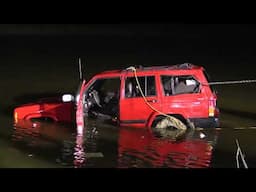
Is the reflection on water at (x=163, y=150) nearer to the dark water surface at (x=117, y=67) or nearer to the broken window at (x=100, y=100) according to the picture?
the dark water surface at (x=117, y=67)

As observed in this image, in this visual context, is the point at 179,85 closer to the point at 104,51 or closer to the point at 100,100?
the point at 100,100

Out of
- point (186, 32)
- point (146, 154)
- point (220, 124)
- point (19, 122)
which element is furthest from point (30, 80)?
point (186, 32)

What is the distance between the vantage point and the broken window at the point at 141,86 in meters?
14.5

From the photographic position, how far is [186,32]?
50562mm

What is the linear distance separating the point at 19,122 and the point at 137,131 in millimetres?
Answer: 3328

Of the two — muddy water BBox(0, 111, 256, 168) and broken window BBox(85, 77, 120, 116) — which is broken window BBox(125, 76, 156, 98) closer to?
broken window BBox(85, 77, 120, 116)

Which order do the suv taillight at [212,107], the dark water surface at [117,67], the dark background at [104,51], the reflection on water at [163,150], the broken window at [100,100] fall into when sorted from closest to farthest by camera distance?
the reflection on water at [163,150] < the dark water surface at [117,67] < the suv taillight at [212,107] < the broken window at [100,100] < the dark background at [104,51]

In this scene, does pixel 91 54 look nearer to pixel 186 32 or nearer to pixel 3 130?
pixel 186 32

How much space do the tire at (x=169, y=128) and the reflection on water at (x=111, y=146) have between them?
182mm

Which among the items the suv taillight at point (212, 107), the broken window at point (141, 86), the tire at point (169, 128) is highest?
the broken window at point (141, 86)

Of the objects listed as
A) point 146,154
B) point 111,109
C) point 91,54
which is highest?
point 91,54

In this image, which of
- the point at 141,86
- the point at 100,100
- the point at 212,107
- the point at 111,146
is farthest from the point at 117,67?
the point at 111,146

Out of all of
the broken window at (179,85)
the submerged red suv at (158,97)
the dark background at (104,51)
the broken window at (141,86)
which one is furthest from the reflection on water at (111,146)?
the dark background at (104,51)

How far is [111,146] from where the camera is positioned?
45.2 ft
